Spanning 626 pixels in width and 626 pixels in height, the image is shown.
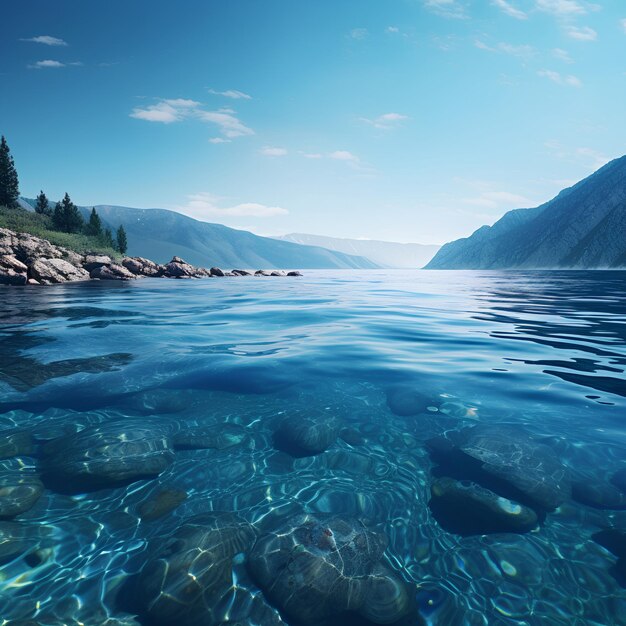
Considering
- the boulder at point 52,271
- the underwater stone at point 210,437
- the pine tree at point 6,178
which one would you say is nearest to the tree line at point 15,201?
the pine tree at point 6,178

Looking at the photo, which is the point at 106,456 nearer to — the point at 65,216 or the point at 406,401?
the point at 406,401

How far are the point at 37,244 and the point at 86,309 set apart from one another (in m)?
30.2

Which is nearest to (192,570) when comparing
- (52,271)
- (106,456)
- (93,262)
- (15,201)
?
(106,456)

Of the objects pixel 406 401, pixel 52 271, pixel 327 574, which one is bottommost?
pixel 327 574

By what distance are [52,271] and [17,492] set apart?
3738 cm

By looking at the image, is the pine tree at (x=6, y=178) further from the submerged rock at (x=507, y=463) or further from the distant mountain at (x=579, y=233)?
the distant mountain at (x=579, y=233)

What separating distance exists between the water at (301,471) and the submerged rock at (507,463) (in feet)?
0.11

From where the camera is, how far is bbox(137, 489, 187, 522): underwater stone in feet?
13.1

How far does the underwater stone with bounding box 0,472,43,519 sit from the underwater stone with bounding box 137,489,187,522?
128 centimetres

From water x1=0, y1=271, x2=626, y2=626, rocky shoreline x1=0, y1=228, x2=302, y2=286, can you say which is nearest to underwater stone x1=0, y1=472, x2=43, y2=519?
water x1=0, y1=271, x2=626, y2=626

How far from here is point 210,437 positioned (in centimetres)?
562

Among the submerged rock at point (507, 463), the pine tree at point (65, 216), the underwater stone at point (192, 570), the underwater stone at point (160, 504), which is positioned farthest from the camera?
the pine tree at point (65, 216)

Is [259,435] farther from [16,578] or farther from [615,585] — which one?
[615,585]

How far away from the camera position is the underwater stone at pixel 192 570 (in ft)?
9.55
